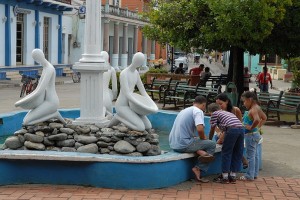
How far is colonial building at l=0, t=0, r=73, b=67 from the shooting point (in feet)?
91.9

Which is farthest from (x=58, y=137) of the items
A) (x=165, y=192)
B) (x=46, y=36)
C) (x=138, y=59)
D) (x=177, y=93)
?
(x=46, y=36)

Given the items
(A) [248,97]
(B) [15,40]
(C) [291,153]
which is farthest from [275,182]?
(B) [15,40]

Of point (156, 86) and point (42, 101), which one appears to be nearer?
point (42, 101)

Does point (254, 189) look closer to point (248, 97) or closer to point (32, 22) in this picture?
point (248, 97)

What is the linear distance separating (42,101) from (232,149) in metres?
2.97

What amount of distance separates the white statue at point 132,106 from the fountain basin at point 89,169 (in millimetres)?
973

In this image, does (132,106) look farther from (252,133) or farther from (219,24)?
(219,24)

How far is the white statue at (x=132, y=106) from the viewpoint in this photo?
25.1ft

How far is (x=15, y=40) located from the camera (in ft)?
95.5

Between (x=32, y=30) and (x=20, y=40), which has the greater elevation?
(x=32, y=30)

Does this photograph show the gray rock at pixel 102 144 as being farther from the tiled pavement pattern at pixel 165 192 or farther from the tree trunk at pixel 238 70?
the tree trunk at pixel 238 70

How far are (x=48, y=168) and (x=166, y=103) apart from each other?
34.1ft

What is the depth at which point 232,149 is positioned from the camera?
7121 mm

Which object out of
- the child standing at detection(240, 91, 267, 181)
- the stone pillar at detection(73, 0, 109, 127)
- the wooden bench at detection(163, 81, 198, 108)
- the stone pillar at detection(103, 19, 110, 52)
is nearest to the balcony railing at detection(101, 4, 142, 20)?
the stone pillar at detection(103, 19, 110, 52)
